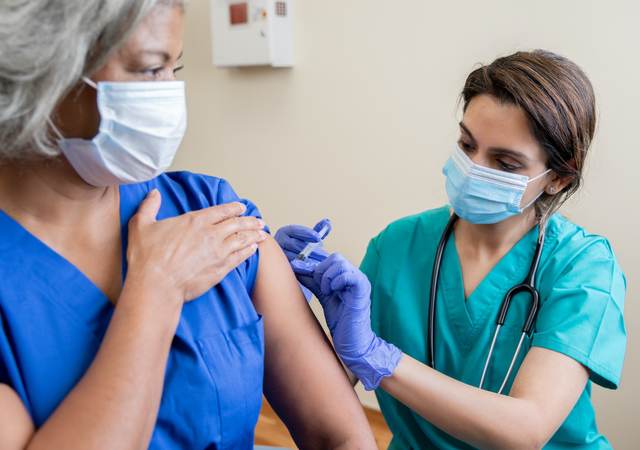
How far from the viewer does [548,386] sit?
1326mm

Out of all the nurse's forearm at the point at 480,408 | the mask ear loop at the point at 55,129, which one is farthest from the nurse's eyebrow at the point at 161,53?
the nurse's forearm at the point at 480,408

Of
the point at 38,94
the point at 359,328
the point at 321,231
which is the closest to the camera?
the point at 38,94

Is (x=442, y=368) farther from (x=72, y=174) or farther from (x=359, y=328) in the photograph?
(x=72, y=174)

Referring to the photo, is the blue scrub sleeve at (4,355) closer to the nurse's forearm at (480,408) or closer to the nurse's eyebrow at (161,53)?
the nurse's eyebrow at (161,53)

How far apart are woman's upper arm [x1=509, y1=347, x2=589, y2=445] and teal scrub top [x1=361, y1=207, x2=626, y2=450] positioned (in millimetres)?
23

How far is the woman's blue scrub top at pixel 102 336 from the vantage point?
0.93 m

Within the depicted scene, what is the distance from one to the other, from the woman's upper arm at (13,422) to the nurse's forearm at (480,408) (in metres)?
0.68

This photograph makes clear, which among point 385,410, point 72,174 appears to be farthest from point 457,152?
point 72,174

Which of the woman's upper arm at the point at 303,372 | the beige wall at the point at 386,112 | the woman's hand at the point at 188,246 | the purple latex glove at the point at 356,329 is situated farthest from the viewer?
the beige wall at the point at 386,112

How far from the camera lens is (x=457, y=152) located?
154 centimetres

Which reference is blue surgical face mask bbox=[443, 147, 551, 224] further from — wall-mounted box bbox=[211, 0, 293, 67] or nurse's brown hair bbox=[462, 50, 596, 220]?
wall-mounted box bbox=[211, 0, 293, 67]

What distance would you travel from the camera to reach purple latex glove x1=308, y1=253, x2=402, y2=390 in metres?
1.30

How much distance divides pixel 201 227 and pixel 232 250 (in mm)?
62

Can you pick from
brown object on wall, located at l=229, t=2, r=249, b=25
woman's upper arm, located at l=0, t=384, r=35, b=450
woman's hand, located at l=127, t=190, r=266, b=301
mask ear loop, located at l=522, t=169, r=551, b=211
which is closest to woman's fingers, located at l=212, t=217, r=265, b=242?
woman's hand, located at l=127, t=190, r=266, b=301
